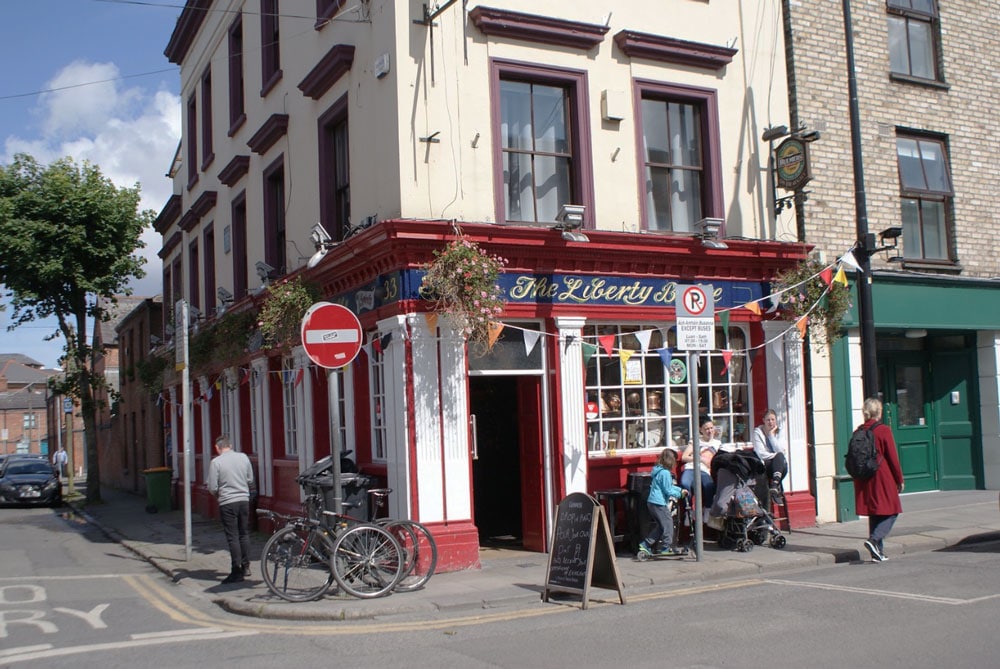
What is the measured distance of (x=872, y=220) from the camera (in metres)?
15.0

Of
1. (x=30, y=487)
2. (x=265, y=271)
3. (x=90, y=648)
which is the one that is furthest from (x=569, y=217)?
(x=30, y=487)

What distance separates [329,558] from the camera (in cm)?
975

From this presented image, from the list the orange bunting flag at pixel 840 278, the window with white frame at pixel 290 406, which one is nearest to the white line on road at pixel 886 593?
the orange bunting flag at pixel 840 278

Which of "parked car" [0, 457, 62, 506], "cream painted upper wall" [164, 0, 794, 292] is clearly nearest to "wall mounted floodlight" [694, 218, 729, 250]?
"cream painted upper wall" [164, 0, 794, 292]

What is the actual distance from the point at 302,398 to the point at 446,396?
4315mm

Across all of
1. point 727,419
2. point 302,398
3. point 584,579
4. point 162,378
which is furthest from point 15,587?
point 162,378

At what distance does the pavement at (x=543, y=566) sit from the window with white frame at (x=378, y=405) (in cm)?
193

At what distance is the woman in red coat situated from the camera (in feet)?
35.2

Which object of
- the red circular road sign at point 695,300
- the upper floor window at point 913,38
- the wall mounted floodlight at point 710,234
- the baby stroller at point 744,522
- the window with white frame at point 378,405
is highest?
the upper floor window at point 913,38

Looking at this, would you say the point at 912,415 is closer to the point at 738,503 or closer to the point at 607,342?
the point at 738,503

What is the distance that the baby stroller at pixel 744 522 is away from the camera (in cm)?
1173

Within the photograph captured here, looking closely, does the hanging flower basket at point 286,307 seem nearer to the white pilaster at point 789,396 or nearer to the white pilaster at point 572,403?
the white pilaster at point 572,403

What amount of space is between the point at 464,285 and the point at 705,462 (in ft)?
13.4

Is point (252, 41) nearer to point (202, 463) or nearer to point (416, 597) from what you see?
point (202, 463)
